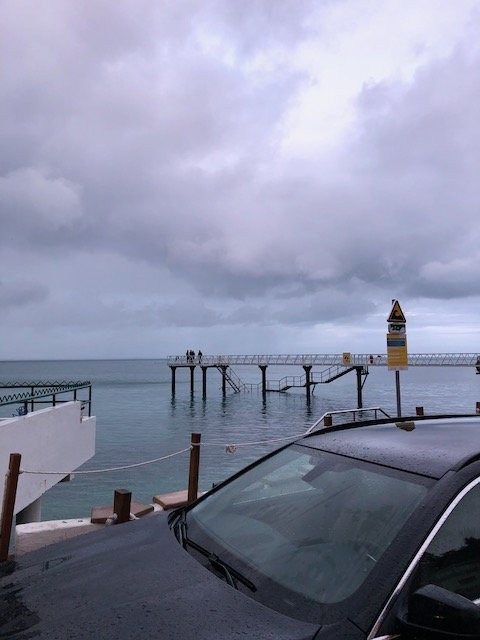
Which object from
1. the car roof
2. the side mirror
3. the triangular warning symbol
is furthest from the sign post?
the side mirror

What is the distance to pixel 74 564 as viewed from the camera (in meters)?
2.59

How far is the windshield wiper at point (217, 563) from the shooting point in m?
2.11

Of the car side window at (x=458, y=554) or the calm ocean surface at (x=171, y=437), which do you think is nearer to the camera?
the car side window at (x=458, y=554)

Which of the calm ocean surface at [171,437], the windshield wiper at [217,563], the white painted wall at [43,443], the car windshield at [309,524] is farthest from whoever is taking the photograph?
the calm ocean surface at [171,437]

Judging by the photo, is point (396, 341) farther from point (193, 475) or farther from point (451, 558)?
point (451, 558)

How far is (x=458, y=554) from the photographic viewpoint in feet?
6.58

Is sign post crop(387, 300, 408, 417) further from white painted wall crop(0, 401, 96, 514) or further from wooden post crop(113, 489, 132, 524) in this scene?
white painted wall crop(0, 401, 96, 514)

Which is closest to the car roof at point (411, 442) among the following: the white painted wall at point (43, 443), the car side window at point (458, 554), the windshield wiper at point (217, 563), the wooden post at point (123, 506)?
the car side window at point (458, 554)

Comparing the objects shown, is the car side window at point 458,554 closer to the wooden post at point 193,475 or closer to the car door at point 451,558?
the car door at point 451,558

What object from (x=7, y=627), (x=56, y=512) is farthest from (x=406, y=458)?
(x=56, y=512)

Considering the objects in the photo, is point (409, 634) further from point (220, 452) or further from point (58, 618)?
point (220, 452)

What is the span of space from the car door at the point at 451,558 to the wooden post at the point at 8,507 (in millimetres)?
4037

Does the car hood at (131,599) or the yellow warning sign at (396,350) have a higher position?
the yellow warning sign at (396,350)

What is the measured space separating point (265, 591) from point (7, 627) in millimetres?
1073
